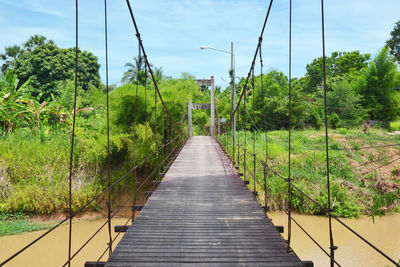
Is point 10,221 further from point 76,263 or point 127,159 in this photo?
point 127,159

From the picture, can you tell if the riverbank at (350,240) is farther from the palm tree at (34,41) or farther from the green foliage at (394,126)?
the palm tree at (34,41)

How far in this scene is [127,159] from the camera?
28.1 feet

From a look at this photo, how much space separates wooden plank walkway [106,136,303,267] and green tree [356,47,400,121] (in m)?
16.8

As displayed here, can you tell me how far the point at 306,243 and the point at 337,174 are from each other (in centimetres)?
384

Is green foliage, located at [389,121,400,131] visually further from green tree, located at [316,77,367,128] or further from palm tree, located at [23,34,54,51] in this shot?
palm tree, located at [23,34,54,51]

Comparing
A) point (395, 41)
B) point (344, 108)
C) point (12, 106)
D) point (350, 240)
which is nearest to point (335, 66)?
point (395, 41)

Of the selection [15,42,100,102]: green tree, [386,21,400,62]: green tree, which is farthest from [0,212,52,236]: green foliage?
[386,21,400,62]: green tree

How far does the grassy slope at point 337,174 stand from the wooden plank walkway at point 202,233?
10.7ft

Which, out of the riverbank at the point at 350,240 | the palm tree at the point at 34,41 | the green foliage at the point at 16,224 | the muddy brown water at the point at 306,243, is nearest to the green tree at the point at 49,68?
the palm tree at the point at 34,41

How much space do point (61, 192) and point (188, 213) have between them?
226 inches

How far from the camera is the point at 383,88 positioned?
17.0 meters

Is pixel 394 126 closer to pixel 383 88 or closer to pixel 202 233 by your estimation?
pixel 383 88

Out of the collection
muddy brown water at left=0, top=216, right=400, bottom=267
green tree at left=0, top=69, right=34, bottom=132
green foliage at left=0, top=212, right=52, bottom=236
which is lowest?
muddy brown water at left=0, top=216, right=400, bottom=267

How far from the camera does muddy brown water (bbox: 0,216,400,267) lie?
5.25 metres
